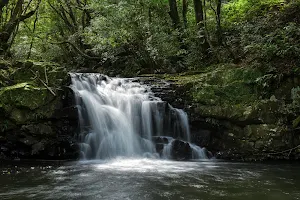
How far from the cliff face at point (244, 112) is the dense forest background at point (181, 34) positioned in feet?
2.30

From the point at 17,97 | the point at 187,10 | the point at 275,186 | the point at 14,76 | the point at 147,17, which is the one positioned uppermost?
the point at 187,10

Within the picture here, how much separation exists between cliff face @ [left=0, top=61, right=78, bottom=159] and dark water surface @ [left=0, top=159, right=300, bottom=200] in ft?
2.73

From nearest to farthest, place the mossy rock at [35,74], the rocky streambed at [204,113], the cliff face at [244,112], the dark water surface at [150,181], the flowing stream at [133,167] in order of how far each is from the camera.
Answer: the dark water surface at [150,181] < the flowing stream at [133,167] < the rocky streambed at [204,113] < the cliff face at [244,112] < the mossy rock at [35,74]

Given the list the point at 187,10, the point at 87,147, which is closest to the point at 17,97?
the point at 87,147

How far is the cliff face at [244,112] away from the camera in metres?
8.52

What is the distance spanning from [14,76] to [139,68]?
22.7ft

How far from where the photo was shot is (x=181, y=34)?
13320 millimetres

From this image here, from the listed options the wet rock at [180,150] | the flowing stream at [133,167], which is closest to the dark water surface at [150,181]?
the flowing stream at [133,167]

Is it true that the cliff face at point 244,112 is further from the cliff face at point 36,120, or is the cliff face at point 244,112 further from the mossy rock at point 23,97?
the mossy rock at point 23,97

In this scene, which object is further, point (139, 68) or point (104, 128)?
point (139, 68)

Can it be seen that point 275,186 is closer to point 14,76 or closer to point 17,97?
point 17,97

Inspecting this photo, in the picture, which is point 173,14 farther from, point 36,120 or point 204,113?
point 36,120

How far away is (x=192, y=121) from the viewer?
367 inches

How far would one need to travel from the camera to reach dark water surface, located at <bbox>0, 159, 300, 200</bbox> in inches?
195
